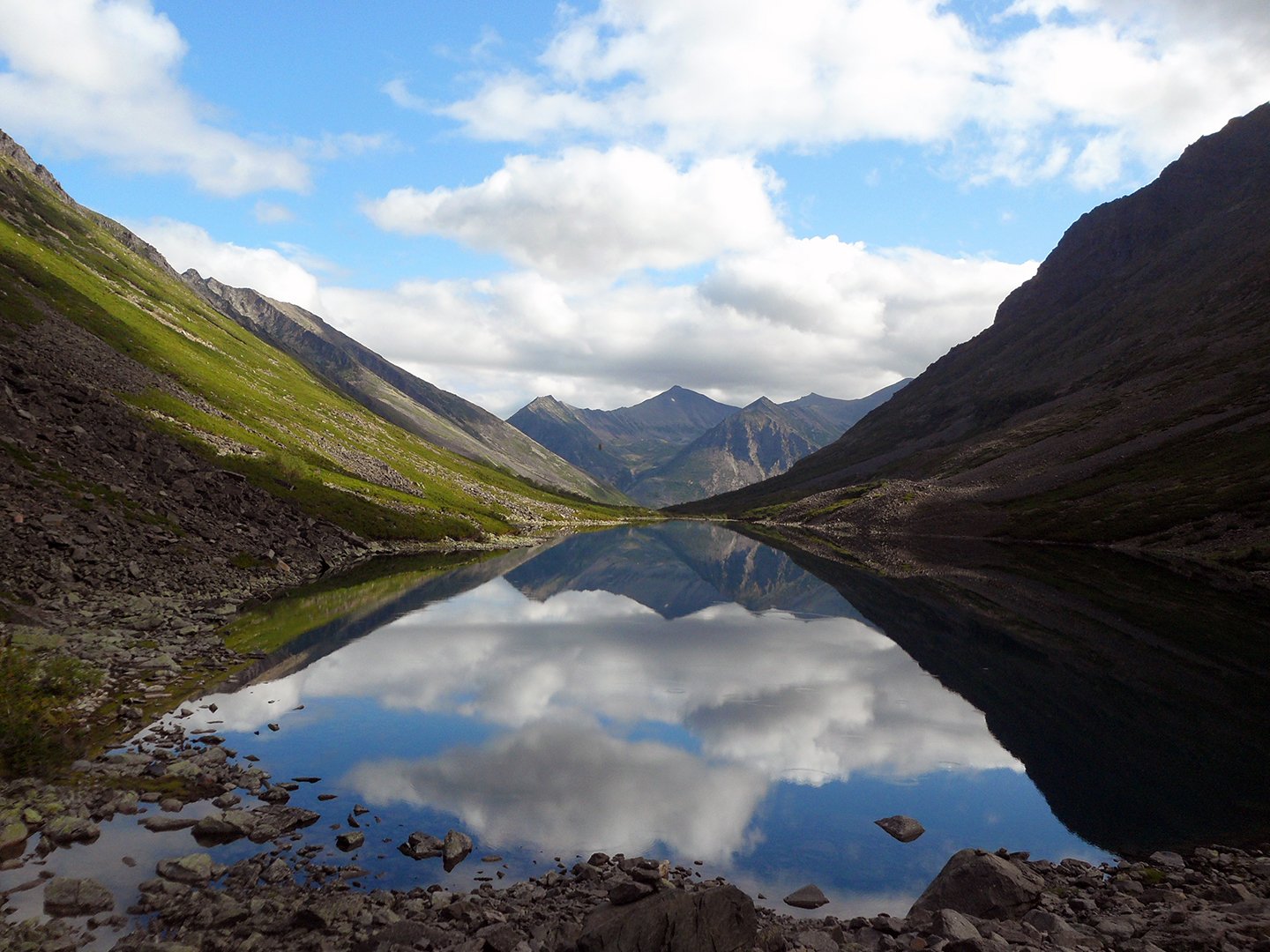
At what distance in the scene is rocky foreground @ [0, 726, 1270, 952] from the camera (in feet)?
45.3

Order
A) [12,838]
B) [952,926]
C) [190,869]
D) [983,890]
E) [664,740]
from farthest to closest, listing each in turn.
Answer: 1. [664,740]
2. [983,890]
3. [12,838]
4. [190,869]
5. [952,926]

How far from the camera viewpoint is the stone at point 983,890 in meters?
16.8

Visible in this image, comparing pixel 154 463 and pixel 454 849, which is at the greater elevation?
A: pixel 454 849

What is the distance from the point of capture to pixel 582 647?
51438mm

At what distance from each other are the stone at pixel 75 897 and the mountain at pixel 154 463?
25.5 metres

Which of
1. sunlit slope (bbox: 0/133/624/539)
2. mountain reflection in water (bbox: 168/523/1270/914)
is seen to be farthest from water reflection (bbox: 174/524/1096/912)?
sunlit slope (bbox: 0/133/624/539)

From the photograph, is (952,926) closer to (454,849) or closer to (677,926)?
(677,926)

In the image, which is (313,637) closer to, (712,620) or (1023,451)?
(712,620)

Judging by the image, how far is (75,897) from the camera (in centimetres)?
1475

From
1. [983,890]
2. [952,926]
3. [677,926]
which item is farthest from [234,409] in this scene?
[952,926]

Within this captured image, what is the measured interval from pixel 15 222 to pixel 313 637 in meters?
183

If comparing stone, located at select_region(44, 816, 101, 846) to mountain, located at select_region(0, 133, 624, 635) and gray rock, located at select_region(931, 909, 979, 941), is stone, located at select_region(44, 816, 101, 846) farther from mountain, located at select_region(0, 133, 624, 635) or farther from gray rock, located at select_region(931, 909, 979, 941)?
mountain, located at select_region(0, 133, 624, 635)

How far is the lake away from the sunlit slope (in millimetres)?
43203

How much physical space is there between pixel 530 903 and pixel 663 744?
14.5 meters
